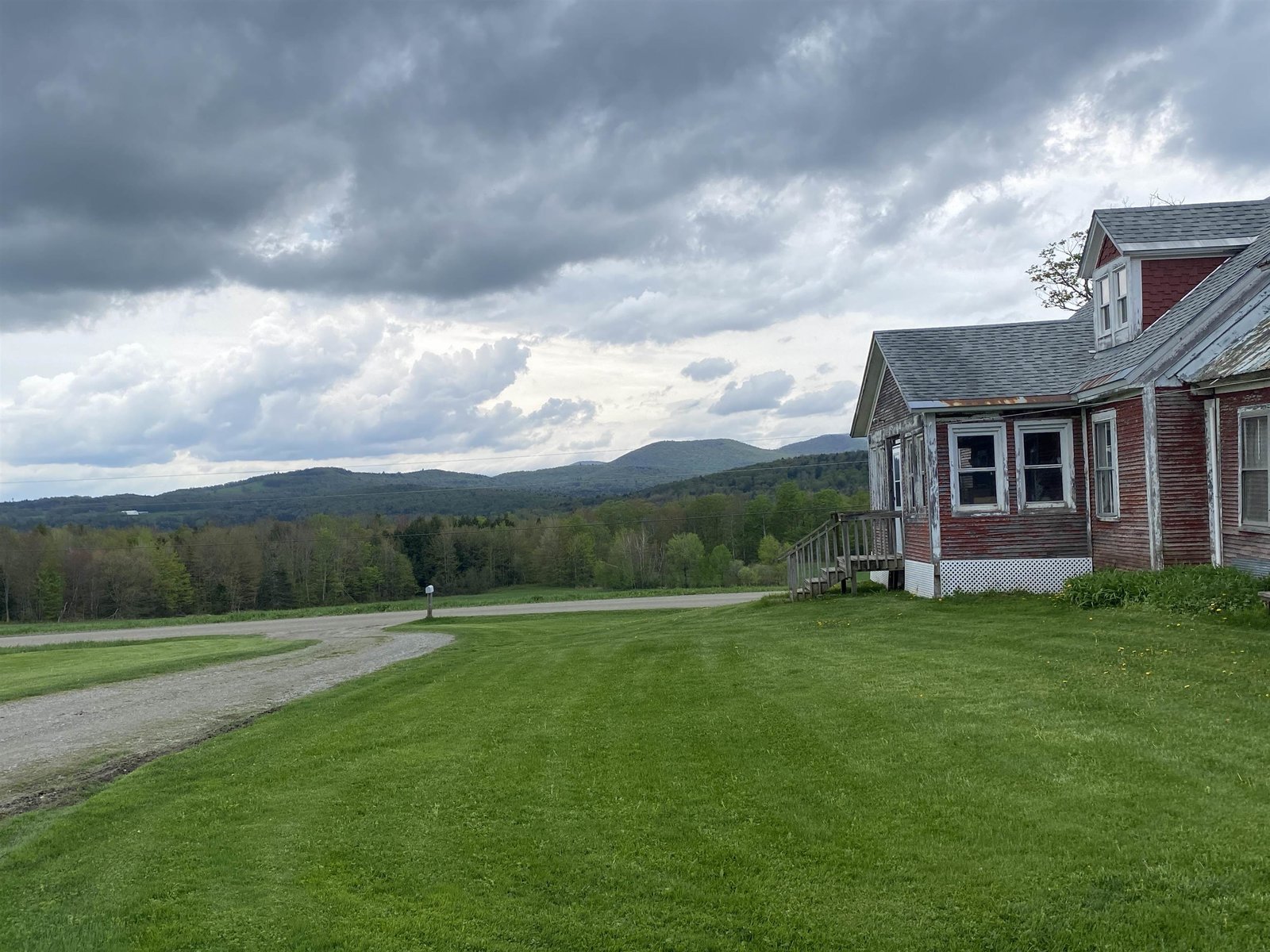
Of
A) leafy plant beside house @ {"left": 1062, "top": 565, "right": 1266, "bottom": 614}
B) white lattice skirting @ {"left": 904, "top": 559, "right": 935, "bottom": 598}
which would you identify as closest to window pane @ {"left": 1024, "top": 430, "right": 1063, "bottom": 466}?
white lattice skirting @ {"left": 904, "top": 559, "right": 935, "bottom": 598}

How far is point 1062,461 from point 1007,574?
8.85 ft

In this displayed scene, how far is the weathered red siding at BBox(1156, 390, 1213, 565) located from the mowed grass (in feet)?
16.9

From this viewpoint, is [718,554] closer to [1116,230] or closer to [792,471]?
→ [792,471]

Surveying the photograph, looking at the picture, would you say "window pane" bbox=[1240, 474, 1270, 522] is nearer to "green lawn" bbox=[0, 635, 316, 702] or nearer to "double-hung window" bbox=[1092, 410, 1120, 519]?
"double-hung window" bbox=[1092, 410, 1120, 519]

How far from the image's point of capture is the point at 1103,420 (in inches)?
742

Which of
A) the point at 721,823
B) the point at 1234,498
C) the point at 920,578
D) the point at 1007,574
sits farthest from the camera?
the point at 920,578

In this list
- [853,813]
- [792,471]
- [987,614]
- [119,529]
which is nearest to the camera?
[853,813]

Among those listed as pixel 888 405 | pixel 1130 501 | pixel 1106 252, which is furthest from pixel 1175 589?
pixel 888 405

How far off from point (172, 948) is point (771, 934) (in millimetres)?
3151

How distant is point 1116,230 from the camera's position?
19.2 m

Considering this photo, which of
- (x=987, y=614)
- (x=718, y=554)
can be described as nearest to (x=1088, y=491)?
(x=987, y=614)

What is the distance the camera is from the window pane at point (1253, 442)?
576 inches

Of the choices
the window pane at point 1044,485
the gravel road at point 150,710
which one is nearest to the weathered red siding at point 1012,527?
the window pane at point 1044,485

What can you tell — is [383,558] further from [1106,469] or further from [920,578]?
[1106,469]
